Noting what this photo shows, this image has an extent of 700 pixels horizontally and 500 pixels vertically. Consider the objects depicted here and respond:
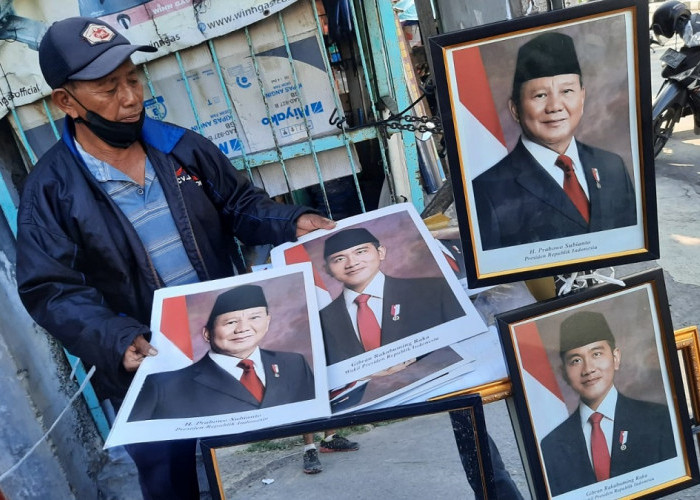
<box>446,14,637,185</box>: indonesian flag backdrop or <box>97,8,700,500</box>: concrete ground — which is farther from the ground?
<box>446,14,637,185</box>: indonesian flag backdrop

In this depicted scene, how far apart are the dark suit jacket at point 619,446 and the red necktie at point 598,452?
11 mm

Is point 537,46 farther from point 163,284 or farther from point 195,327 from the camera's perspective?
point 163,284

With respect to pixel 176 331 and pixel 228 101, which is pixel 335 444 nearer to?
pixel 176 331

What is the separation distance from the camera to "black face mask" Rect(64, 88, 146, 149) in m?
1.77

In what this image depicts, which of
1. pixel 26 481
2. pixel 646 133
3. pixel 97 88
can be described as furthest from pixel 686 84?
pixel 26 481

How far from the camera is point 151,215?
6.08 ft

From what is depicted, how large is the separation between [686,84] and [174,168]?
4.34 m

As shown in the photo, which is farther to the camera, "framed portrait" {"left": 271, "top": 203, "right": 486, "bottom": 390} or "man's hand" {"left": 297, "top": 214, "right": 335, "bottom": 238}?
"man's hand" {"left": 297, "top": 214, "right": 335, "bottom": 238}

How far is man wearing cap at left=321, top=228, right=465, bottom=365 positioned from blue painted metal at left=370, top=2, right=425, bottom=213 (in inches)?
48.4

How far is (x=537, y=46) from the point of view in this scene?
122 cm

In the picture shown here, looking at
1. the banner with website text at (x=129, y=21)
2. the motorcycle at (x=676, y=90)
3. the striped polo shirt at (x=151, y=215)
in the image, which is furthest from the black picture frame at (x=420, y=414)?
the motorcycle at (x=676, y=90)

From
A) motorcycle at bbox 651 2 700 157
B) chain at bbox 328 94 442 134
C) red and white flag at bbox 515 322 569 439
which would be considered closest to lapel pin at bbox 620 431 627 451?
red and white flag at bbox 515 322 569 439

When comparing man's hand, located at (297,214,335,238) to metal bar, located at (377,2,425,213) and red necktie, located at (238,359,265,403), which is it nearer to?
red necktie, located at (238,359,265,403)

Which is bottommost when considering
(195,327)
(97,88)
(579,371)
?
(579,371)
